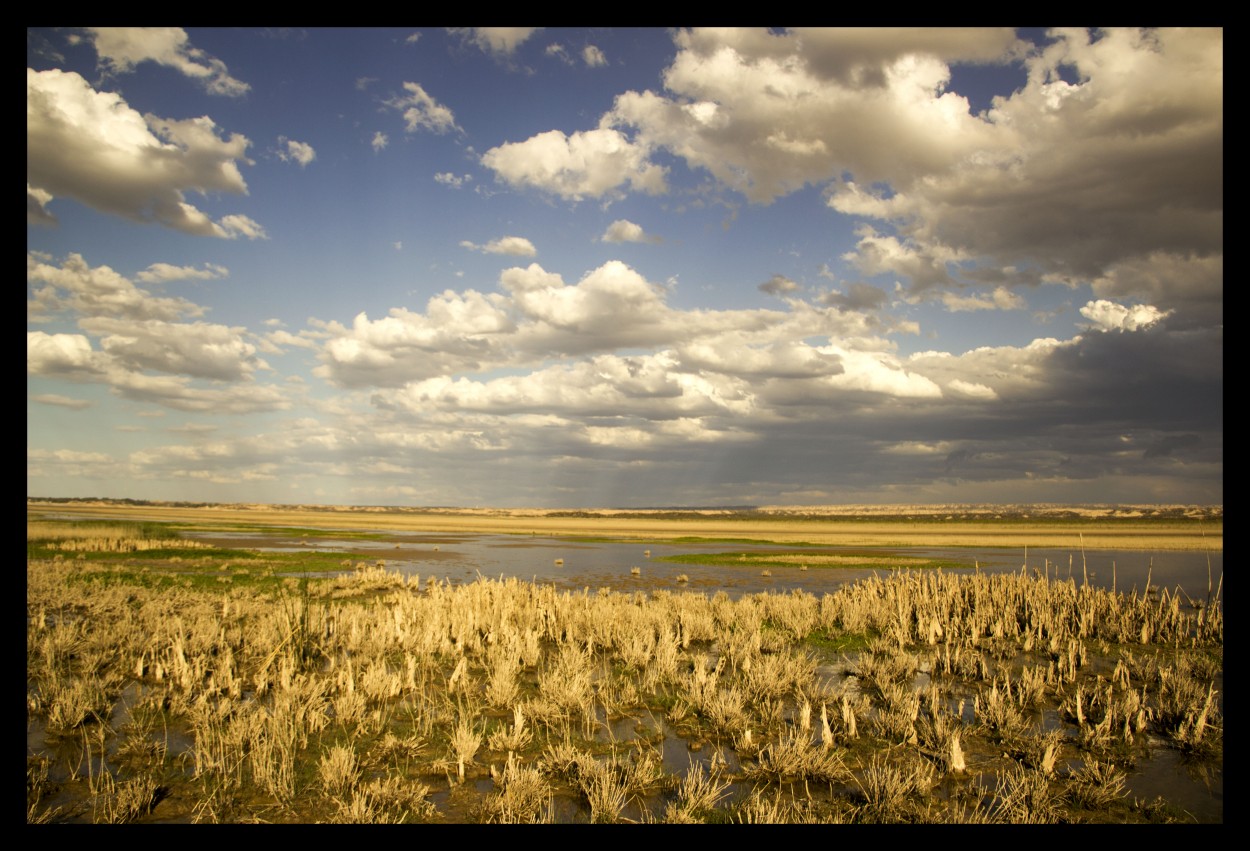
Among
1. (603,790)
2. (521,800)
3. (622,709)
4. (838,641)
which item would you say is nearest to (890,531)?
(838,641)

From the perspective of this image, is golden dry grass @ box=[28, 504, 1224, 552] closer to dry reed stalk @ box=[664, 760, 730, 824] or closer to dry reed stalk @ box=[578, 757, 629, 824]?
dry reed stalk @ box=[578, 757, 629, 824]

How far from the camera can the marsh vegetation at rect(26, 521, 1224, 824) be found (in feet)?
27.8

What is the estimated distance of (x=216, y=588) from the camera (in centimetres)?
2731

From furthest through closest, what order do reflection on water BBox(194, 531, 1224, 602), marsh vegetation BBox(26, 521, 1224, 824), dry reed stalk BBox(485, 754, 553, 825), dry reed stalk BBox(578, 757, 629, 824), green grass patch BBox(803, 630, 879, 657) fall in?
reflection on water BBox(194, 531, 1224, 602) → green grass patch BBox(803, 630, 879, 657) → marsh vegetation BBox(26, 521, 1224, 824) → dry reed stalk BBox(578, 757, 629, 824) → dry reed stalk BBox(485, 754, 553, 825)

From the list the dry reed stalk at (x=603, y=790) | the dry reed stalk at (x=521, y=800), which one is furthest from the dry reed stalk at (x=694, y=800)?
the dry reed stalk at (x=521, y=800)

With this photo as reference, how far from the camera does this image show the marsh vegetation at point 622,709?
8.48 meters

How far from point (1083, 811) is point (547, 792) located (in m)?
6.92

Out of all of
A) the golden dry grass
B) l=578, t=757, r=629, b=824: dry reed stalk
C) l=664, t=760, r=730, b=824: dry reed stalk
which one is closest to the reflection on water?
the golden dry grass

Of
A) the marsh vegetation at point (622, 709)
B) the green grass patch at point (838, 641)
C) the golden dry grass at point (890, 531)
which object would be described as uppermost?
the marsh vegetation at point (622, 709)

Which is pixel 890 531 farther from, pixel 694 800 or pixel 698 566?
pixel 694 800

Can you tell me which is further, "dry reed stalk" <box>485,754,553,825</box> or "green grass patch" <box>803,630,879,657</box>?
"green grass patch" <box>803,630,879,657</box>

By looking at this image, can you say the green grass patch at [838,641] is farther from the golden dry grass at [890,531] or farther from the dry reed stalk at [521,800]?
the golden dry grass at [890,531]
